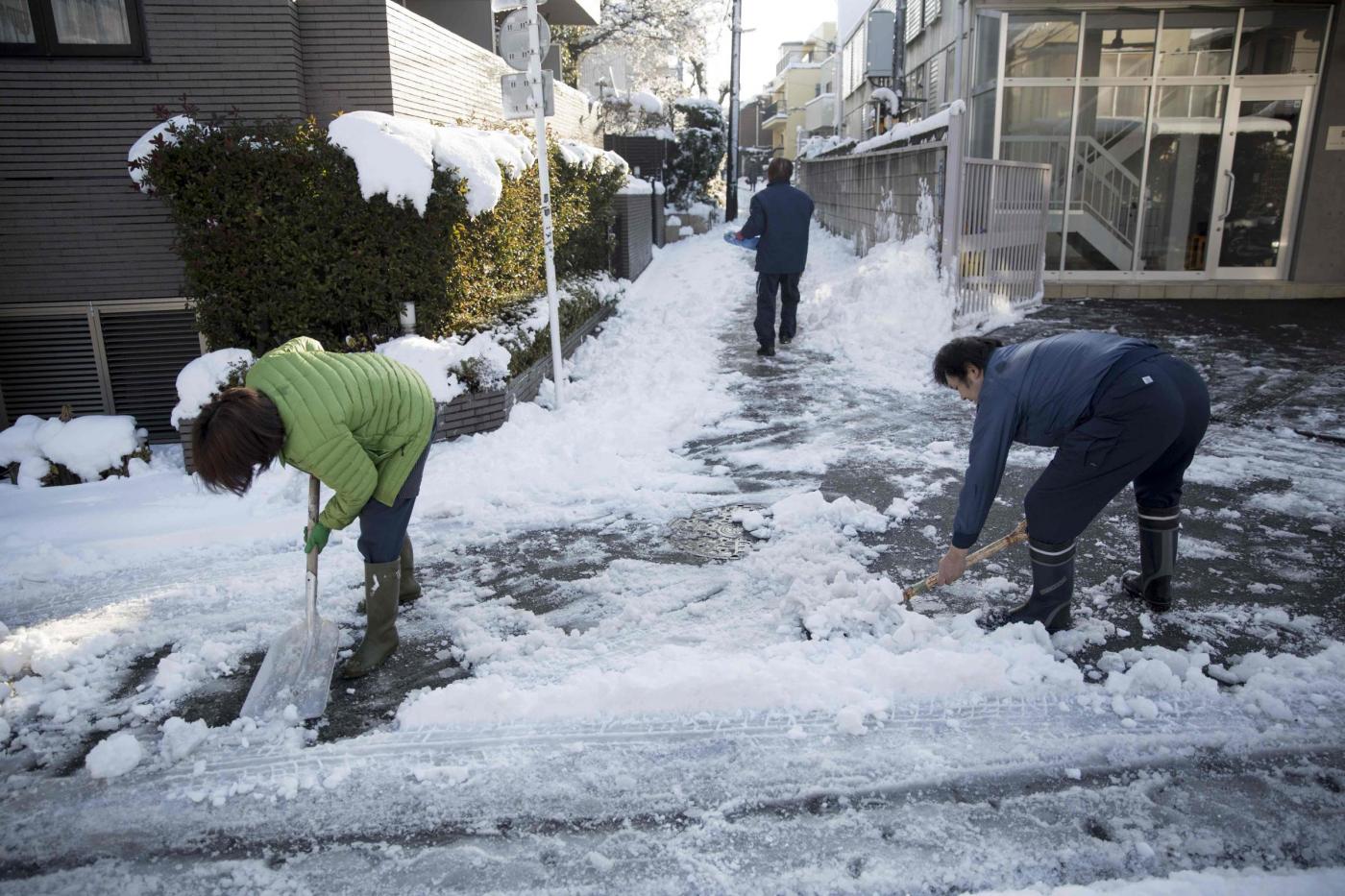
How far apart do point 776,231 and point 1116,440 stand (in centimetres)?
586

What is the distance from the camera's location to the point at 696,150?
2355 centimetres

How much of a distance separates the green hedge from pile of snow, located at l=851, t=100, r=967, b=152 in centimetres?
521

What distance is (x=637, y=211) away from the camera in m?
14.6

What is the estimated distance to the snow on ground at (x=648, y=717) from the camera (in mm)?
2535

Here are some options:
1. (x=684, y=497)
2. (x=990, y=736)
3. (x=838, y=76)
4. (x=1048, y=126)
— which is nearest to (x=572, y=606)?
(x=684, y=497)

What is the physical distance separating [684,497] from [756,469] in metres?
0.68

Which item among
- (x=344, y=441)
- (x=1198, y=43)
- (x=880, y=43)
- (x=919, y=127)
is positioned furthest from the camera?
(x=880, y=43)

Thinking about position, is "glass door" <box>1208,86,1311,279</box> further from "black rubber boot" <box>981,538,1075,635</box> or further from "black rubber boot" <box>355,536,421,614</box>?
"black rubber boot" <box>355,536,421,614</box>

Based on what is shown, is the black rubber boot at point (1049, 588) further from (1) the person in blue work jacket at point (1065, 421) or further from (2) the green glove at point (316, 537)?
(2) the green glove at point (316, 537)

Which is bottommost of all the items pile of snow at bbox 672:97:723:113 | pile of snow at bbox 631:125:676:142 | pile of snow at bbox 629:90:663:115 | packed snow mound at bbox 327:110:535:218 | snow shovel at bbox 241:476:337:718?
snow shovel at bbox 241:476:337:718

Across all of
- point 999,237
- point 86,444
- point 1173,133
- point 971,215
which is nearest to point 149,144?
point 86,444

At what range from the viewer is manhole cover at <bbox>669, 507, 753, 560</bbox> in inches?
181

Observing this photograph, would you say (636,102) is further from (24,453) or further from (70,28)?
(24,453)

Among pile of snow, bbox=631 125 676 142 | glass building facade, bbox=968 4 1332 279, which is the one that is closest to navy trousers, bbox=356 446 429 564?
glass building facade, bbox=968 4 1332 279
